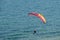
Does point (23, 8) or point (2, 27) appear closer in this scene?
point (2, 27)

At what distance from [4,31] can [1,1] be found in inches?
1198

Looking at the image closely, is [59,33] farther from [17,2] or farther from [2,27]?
[17,2]

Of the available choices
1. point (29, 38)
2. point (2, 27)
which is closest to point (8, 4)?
point (2, 27)

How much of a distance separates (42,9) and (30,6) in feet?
15.1

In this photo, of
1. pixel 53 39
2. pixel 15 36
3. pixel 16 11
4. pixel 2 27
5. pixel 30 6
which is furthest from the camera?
pixel 30 6

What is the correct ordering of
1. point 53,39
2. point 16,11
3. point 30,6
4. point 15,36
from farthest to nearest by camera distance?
1. point 30,6
2. point 16,11
3. point 15,36
4. point 53,39

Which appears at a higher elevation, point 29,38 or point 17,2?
point 17,2

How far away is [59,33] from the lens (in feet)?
116

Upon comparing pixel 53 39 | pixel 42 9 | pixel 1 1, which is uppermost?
pixel 1 1

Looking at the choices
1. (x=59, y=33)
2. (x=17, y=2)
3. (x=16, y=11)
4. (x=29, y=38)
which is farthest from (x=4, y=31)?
(x=17, y=2)

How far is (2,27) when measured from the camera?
37906mm

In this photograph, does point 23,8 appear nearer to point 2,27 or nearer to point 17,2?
point 17,2

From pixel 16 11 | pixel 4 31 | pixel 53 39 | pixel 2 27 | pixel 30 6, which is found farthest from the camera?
pixel 30 6

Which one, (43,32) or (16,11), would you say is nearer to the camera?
(43,32)
